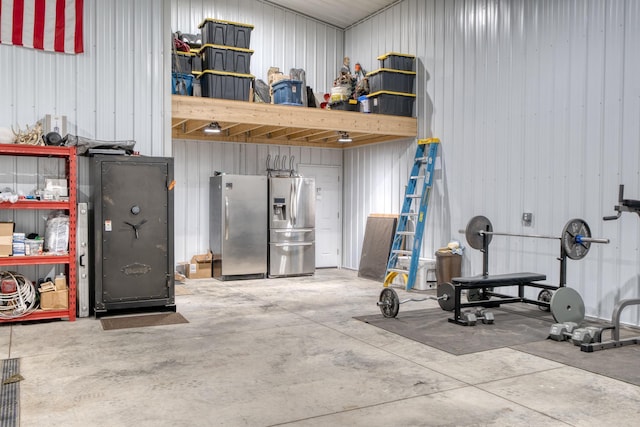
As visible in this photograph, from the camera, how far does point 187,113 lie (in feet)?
24.2

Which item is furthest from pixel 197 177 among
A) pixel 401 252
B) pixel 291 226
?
pixel 401 252

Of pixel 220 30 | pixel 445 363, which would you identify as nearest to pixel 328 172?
pixel 220 30

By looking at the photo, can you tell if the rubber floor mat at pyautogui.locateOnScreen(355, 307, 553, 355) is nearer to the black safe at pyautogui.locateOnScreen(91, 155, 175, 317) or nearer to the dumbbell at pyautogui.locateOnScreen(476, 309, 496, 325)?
the dumbbell at pyautogui.locateOnScreen(476, 309, 496, 325)

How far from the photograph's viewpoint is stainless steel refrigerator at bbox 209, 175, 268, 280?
30.1 ft

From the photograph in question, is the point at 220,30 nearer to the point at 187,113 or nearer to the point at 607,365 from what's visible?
the point at 187,113

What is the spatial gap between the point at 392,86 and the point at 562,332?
509cm

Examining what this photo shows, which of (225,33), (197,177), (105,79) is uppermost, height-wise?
(225,33)

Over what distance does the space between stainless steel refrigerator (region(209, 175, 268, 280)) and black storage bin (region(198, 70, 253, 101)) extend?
67.3 inches

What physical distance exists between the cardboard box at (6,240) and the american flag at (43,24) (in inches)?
85.2

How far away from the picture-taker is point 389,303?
623 centimetres

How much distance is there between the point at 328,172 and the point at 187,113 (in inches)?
168

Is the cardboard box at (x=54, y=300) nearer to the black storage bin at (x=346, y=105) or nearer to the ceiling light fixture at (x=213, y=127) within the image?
the ceiling light fixture at (x=213, y=127)

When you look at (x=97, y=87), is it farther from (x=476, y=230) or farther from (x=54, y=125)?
(x=476, y=230)

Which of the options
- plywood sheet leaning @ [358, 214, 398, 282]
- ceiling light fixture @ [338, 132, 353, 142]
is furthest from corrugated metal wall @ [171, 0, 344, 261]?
plywood sheet leaning @ [358, 214, 398, 282]
